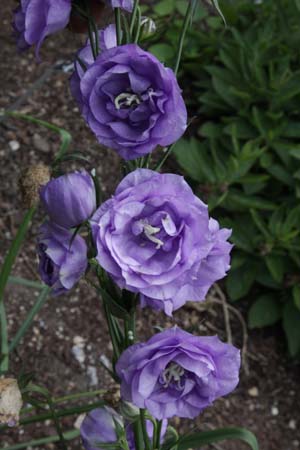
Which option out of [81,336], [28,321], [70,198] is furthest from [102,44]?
[81,336]

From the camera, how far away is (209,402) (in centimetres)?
83

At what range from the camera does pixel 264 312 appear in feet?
6.59

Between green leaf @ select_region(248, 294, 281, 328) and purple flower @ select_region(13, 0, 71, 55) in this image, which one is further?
green leaf @ select_region(248, 294, 281, 328)

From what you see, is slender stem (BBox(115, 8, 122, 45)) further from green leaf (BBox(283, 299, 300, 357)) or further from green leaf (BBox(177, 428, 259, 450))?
green leaf (BBox(283, 299, 300, 357))

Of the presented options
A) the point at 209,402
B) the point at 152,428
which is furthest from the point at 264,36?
the point at 209,402

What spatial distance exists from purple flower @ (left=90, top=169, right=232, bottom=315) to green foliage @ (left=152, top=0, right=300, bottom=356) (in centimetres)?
118

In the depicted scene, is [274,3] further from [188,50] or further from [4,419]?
[4,419]

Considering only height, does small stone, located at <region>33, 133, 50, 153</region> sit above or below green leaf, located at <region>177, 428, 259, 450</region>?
below

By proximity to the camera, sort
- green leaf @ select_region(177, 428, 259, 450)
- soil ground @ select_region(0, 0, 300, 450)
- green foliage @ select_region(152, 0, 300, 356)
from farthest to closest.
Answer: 1. green foliage @ select_region(152, 0, 300, 356)
2. soil ground @ select_region(0, 0, 300, 450)
3. green leaf @ select_region(177, 428, 259, 450)

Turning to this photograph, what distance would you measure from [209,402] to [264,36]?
1522 millimetres

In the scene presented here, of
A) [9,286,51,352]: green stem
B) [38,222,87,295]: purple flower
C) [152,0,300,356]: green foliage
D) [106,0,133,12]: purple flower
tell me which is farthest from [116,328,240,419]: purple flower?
[152,0,300,356]: green foliage

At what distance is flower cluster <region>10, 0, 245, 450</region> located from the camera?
28.6 inches

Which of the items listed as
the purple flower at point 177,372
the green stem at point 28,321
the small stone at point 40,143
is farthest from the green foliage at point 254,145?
the purple flower at point 177,372

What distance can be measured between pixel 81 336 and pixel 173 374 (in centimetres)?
110
